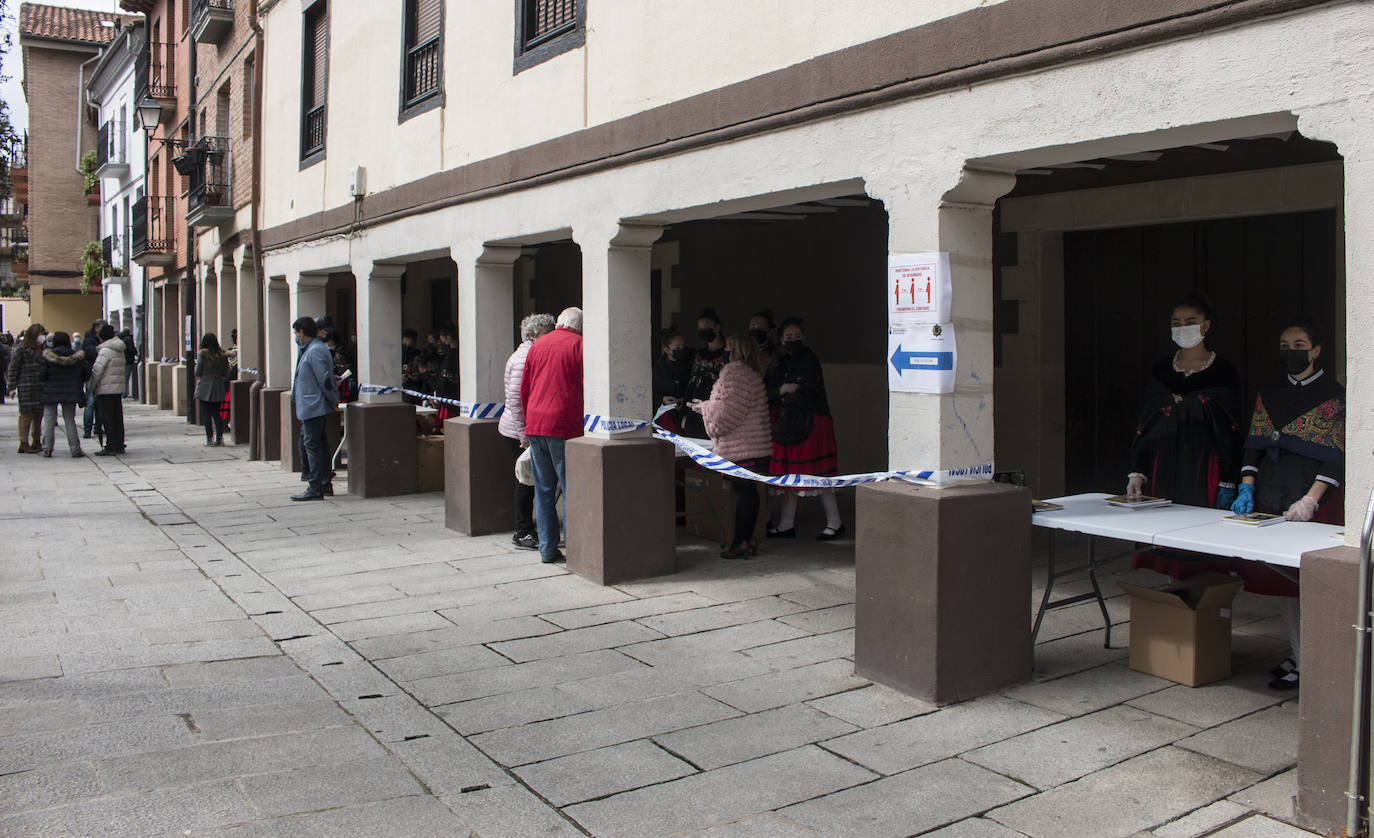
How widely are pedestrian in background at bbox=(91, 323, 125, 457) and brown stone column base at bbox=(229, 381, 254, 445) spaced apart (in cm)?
158

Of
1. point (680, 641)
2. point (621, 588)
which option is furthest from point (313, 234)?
point (680, 641)

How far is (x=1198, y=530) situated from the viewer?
16.0ft

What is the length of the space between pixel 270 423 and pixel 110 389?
2.58 m

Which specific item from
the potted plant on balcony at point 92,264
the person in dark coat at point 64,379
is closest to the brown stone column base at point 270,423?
the person in dark coat at point 64,379

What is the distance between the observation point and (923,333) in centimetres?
528

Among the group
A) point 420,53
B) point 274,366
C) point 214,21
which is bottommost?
point 274,366

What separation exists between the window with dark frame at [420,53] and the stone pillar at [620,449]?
12.1 feet

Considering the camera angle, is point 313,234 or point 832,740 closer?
point 832,740

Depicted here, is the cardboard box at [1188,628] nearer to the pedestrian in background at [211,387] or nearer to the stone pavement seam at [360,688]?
the stone pavement seam at [360,688]

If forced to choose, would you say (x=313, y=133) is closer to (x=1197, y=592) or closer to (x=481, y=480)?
(x=481, y=480)

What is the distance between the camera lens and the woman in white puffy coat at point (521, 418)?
8617 mm

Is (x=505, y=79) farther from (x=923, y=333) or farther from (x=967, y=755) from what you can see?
(x=967, y=755)

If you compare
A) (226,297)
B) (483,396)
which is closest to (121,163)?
(226,297)

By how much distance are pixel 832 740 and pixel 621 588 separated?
296 centimetres
